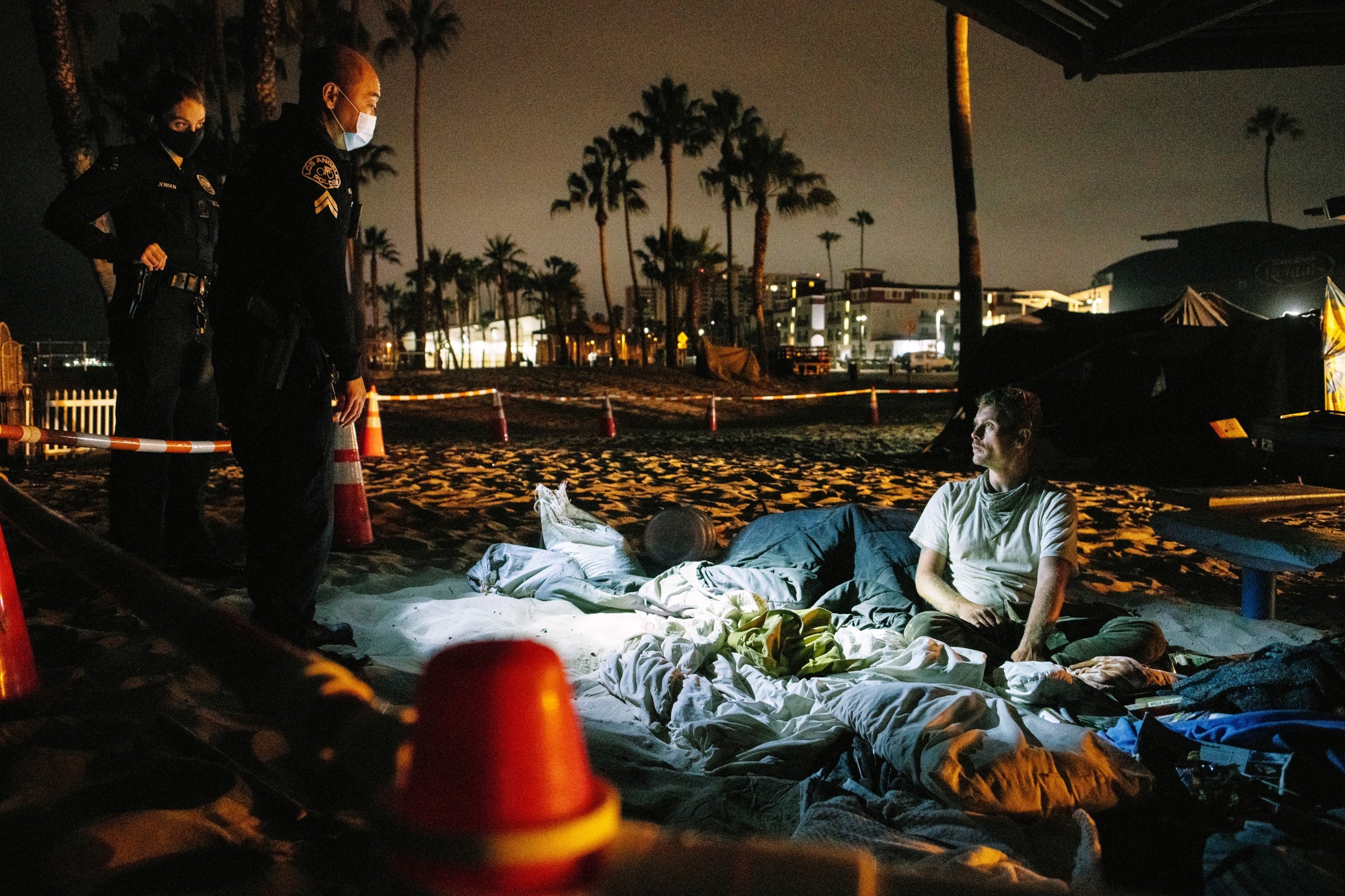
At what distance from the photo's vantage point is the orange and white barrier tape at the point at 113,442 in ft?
11.8

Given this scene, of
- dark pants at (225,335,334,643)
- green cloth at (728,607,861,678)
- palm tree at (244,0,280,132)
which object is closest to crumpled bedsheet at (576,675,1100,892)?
green cloth at (728,607,861,678)

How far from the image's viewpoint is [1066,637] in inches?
138

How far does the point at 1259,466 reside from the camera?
8812mm

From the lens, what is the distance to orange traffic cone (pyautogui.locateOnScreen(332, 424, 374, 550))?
17.2 feet

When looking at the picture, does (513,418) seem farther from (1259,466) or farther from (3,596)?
(3,596)

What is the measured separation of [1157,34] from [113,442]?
511 cm

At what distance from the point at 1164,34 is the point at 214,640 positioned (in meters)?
4.28

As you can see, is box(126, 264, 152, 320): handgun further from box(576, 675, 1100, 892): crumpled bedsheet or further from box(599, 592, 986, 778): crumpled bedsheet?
box(576, 675, 1100, 892): crumpled bedsheet

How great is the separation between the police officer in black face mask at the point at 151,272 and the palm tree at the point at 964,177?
33.9 ft

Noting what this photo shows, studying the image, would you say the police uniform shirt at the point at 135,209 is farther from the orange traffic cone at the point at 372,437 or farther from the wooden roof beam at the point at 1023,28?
the orange traffic cone at the point at 372,437

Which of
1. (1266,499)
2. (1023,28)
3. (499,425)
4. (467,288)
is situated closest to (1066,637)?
(1266,499)

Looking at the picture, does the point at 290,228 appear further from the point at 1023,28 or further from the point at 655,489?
the point at 655,489

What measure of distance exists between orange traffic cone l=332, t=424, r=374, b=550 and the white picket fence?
250 inches

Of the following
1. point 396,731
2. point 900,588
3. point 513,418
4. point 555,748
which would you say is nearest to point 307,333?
point 396,731
